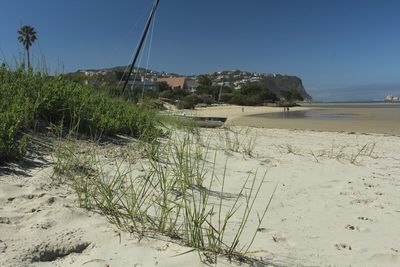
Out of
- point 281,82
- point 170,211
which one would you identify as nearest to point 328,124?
point 170,211

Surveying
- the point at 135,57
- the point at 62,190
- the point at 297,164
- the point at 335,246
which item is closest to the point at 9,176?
the point at 62,190

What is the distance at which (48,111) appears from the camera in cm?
500

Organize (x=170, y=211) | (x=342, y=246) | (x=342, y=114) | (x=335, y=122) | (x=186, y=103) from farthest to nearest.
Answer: (x=342, y=114)
(x=335, y=122)
(x=186, y=103)
(x=170, y=211)
(x=342, y=246)

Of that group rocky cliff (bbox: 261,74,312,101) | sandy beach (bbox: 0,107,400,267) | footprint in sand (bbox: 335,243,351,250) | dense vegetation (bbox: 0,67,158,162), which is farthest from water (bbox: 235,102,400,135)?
rocky cliff (bbox: 261,74,312,101)

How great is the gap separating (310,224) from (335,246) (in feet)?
1.35

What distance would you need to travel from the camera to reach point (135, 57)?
1230 cm

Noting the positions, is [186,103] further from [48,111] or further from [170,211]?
[170,211]

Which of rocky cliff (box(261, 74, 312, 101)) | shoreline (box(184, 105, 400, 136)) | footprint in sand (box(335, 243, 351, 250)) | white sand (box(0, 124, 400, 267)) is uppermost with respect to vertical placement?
rocky cliff (box(261, 74, 312, 101))

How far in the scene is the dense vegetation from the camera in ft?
12.7

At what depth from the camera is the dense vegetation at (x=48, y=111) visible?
3.88 metres

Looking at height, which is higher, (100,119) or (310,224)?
(100,119)

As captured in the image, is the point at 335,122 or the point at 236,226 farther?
the point at 335,122

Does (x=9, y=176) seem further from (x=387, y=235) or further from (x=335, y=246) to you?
(x=387, y=235)

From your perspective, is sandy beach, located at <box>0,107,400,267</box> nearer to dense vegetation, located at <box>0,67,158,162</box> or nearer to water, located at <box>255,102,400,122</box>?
dense vegetation, located at <box>0,67,158,162</box>
